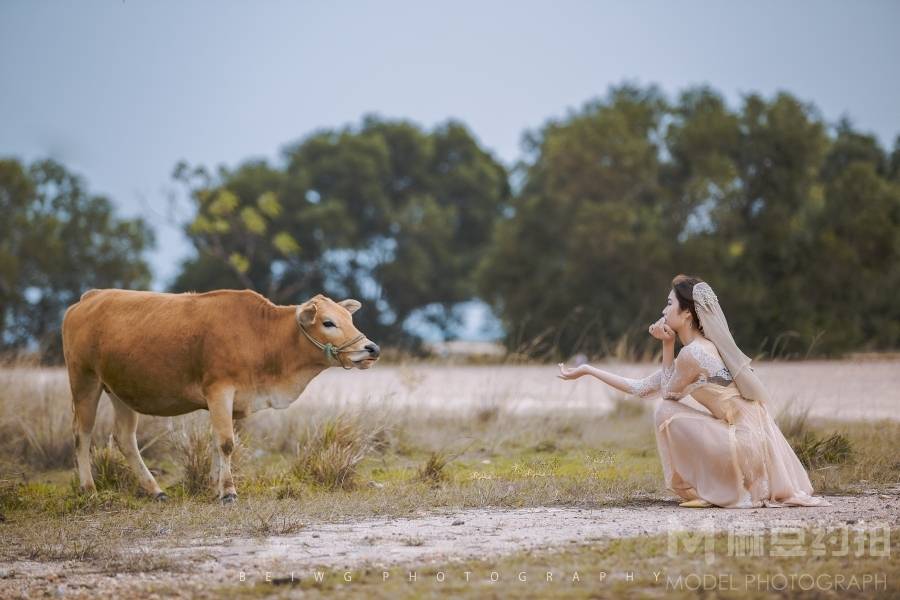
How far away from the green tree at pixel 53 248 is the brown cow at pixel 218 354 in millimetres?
25075

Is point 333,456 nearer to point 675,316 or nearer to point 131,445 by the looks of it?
point 131,445

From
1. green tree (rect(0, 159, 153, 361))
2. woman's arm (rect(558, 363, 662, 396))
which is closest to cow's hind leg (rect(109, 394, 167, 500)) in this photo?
woman's arm (rect(558, 363, 662, 396))

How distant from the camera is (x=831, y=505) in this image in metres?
7.98

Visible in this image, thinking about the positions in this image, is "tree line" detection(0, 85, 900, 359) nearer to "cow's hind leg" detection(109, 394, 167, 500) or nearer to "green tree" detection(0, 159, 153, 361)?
"green tree" detection(0, 159, 153, 361)

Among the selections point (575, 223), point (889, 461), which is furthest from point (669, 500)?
point (575, 223)

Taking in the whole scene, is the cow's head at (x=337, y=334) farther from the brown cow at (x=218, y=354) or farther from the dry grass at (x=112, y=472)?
the dry grass at (x=112, y=472)

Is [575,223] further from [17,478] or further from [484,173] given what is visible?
[17,478]

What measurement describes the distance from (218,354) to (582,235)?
19322 mm

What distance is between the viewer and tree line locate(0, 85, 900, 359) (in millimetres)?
27406

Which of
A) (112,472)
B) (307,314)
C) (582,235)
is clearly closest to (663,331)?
(307,314)

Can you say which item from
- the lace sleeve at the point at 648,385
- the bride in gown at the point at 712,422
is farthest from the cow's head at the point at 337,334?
the lace sleeve at the point at 648,385

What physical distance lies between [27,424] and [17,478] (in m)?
1.84

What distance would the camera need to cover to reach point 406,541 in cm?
696

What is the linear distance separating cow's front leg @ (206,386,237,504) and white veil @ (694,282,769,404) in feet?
12.1
